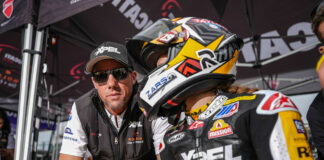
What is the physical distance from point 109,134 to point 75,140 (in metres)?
→ 0.26

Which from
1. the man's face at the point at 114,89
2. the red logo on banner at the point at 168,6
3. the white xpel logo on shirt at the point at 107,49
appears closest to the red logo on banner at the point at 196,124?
the man's face at the point at 114,89

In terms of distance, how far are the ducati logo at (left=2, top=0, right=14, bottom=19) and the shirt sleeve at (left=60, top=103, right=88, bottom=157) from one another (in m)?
1.45

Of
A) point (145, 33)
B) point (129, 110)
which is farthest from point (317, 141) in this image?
point (129, 110)

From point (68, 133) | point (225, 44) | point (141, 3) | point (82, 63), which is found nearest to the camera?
point (225, 44)

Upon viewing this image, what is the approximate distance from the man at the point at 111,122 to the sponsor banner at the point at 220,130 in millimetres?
901

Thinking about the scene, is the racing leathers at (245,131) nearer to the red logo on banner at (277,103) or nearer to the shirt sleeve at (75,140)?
the red logo on banner at (277,103)

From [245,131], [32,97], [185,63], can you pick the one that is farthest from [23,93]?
[245,131]

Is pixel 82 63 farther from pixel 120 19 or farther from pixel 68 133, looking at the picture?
pixel 68 133

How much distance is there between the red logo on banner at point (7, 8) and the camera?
106 inches

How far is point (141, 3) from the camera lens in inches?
138

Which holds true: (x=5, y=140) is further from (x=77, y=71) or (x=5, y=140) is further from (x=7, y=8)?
(x=7, y=8)

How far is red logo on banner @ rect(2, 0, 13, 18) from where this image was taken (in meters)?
2.70

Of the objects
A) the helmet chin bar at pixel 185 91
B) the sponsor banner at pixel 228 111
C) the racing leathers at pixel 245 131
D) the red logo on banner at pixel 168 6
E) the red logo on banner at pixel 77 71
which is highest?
the red logo on banner at pixel 168 6

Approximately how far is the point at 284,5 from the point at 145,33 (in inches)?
118
